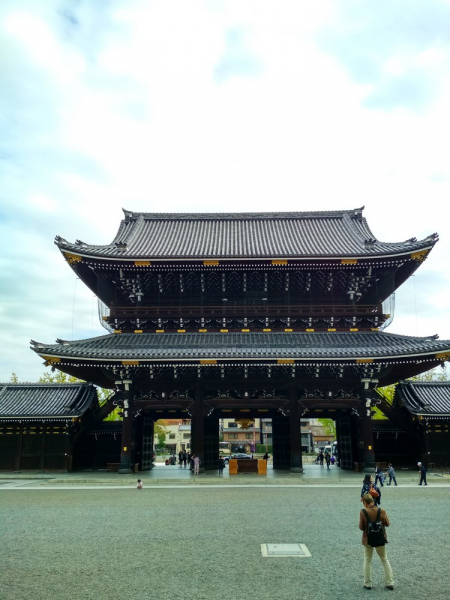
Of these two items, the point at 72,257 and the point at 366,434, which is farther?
the point at 72,257

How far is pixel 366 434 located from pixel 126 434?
49.6ft

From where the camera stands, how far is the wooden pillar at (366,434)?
1177 inches

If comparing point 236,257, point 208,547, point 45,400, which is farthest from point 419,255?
point 45,400

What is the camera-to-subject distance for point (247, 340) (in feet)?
102

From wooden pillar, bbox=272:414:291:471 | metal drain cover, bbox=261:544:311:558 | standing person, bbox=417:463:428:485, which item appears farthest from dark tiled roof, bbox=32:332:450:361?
metal drain cover, bbox=261:544:311:558

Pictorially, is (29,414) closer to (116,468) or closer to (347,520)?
(116,468)

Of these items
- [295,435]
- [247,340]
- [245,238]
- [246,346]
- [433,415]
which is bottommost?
[295,435]

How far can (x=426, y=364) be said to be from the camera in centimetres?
3109

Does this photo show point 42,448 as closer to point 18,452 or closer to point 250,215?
point 18,452

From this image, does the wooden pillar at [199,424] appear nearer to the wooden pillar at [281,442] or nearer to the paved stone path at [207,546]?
the wooden pillar at [281,442]

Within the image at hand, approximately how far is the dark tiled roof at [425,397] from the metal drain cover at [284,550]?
2167cm

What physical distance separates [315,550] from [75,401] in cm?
2536

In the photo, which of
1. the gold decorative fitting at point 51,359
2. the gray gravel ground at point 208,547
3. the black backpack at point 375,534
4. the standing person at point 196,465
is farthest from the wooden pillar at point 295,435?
the black backpack at point 375,534

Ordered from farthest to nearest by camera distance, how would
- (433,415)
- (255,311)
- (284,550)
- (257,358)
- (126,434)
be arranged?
(255,311) → (433,415) → (126,434) → (257,358) → (284,550)
